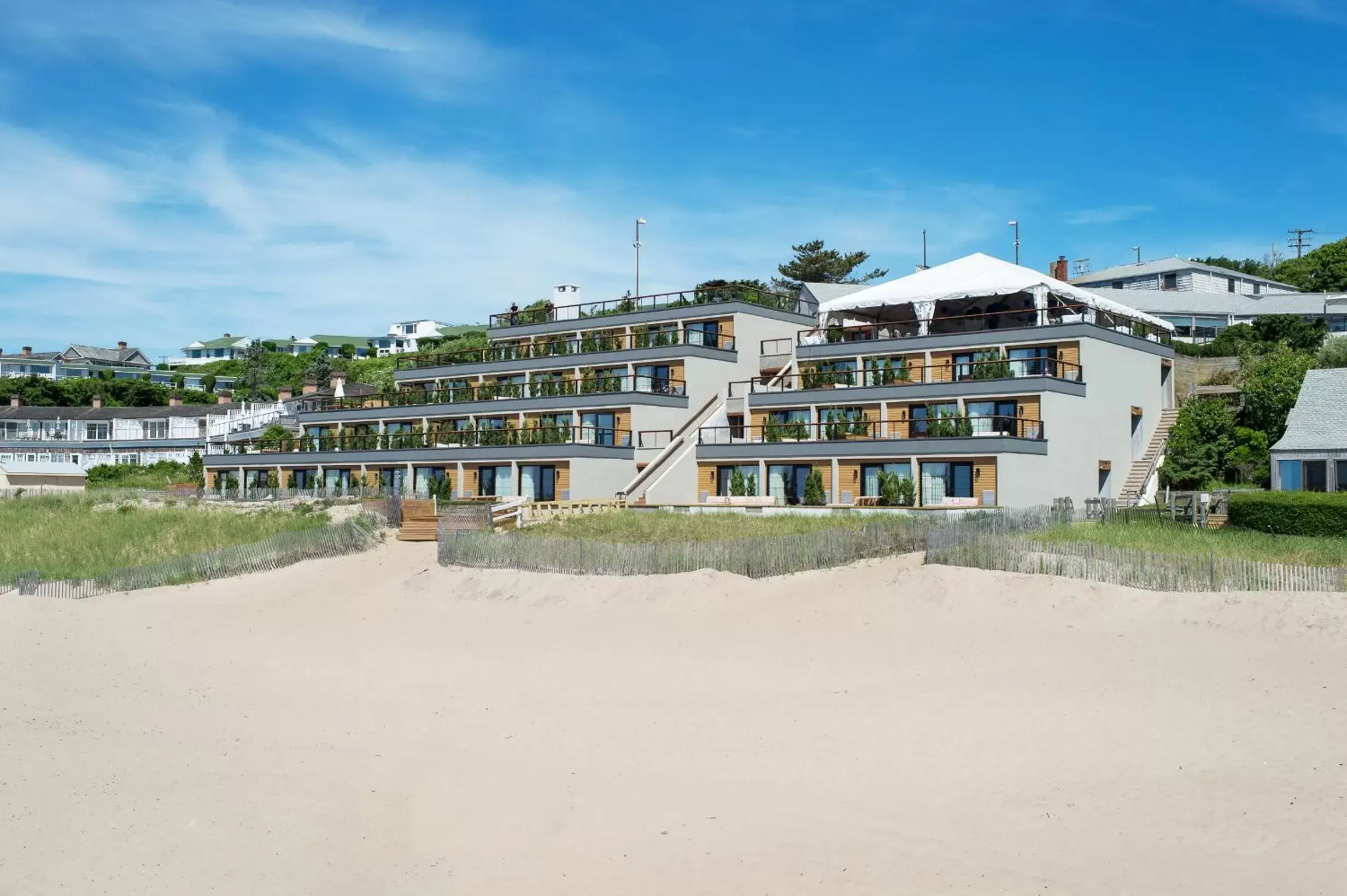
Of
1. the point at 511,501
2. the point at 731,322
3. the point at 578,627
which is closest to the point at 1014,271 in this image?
the point at 731,322

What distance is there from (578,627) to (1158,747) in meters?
14.3

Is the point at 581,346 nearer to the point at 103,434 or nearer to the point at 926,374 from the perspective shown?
the point at 926,374

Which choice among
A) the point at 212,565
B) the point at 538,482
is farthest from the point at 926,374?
the point at 212,565

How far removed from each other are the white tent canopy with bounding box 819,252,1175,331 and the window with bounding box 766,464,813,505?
7.66 m

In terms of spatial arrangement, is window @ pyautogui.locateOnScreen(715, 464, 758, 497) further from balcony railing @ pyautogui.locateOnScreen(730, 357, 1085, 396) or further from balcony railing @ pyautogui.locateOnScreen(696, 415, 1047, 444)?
balcony railing @ pyautogui.locateOnScreen(730, 357, 1085, 396)

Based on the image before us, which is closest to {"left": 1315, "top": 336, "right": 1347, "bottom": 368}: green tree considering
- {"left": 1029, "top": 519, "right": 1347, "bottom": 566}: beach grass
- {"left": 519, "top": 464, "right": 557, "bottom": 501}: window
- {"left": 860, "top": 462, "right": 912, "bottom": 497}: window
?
{"left": 860, "top": 462, "right": 912, "bottom": 497}: window

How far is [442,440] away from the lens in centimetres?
5756

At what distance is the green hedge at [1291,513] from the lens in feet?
104

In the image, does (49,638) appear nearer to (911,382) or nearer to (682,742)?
(682,742)

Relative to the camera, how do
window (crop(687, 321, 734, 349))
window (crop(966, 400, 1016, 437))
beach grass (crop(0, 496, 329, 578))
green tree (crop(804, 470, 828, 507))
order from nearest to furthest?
beach grass (crop(0, 496, 329, 578)) < window (crop(966, 400, 1016, 437)) < green tree (crop(804, 470, 828, 507)) < window (crop(687, 321, 734, 349))

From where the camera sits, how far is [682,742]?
19.3 m

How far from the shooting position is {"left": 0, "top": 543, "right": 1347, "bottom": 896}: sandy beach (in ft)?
48.1

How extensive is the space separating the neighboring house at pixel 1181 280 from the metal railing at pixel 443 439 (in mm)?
54533

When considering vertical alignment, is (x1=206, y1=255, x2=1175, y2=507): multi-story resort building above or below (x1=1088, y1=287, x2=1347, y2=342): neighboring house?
below
